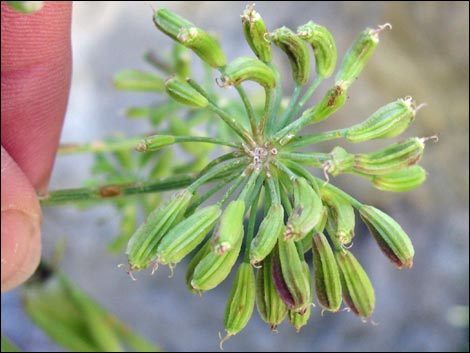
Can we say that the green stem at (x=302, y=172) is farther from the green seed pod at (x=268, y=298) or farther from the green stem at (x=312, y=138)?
the green seed pod at (x=268, y=298)

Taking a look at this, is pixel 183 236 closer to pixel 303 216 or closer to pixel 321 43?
pixel 303 216

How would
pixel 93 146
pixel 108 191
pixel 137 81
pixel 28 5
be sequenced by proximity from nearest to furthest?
pixel 28 5, pixel 108 191, pixel 93 146, pixel 137 81

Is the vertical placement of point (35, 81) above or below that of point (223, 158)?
below

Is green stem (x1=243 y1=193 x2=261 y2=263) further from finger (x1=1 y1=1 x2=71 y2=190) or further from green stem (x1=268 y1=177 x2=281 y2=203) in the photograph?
finger (x1=1 y1=1 x2=71 y2=190)

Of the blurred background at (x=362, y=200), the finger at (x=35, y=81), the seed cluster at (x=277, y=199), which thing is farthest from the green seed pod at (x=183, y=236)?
the blurred background at (x=362, y=200)

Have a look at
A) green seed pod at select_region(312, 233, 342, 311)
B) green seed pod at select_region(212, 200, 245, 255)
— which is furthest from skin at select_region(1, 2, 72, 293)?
green seed pod at select_region(312, 233, 342, 311)

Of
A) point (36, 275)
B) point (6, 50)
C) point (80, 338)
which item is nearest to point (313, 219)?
point (6, 50)

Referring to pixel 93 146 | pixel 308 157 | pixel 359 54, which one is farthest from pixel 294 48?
pixel 93 146
